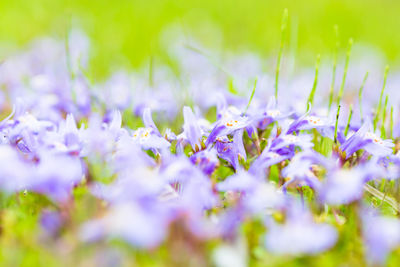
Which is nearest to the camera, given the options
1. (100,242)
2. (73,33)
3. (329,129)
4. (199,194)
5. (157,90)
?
(100,242)

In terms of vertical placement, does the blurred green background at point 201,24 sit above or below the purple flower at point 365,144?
below

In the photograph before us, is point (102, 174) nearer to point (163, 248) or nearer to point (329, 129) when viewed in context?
point (163, 248)

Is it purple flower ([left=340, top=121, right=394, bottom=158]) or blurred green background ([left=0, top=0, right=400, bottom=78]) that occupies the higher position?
purple flower ([left=340, top=121, right=394, bottom=158])

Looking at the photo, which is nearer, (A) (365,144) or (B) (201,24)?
(A) (365,144)

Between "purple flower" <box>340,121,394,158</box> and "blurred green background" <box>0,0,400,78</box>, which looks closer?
"purple flower" <box>340,121,394,158</box>

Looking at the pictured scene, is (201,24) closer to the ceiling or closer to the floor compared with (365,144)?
closer to the floor

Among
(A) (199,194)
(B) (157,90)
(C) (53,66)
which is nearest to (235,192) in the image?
(A) (199,194)

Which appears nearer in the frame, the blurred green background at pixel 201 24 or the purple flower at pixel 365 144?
the purple flower at pixel 365 144

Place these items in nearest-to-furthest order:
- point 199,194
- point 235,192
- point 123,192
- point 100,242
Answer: point 100,242 < point 123,192 < point 199,194 < point 235,192
